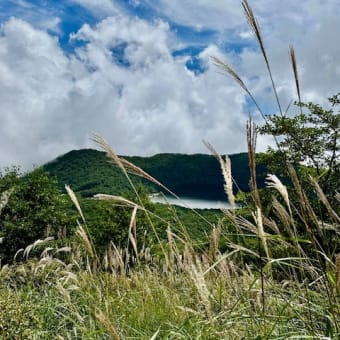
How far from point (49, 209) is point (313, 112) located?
21.5 m

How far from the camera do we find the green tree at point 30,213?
36156mm

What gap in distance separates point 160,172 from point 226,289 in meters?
110

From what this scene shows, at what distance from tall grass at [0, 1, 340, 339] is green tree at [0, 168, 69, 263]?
3162 cm

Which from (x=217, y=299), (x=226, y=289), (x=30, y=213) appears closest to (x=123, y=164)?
(x=217, y=299)

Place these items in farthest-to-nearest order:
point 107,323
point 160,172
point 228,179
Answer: point 160,172, point 228,179, point 107,323

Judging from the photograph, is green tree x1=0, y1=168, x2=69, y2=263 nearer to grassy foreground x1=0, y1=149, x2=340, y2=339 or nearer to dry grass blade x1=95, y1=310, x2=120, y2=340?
grassy foreground x1=0, y1=149, x2=340, y2=339

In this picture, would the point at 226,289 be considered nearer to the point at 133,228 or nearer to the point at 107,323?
the point at 133,228

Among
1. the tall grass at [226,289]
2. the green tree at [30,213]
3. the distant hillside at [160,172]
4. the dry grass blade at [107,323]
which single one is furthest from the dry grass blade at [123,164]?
the distant hillside at [160,172]

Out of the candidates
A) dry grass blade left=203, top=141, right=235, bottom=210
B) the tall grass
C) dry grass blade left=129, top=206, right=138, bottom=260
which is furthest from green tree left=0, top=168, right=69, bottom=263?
dry grass blade left=203, top=141, right=235, bottom=210

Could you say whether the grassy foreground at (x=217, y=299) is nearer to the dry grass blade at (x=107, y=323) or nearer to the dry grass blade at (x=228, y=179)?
the dry grass blade at (x=228, y=179)

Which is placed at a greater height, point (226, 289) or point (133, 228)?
point (133, 228)

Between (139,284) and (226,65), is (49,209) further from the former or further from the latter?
(226,65)

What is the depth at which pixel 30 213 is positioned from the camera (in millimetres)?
37312

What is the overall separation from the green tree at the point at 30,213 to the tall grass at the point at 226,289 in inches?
1245
